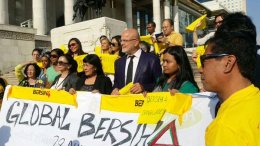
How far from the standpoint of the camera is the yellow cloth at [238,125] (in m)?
1.09

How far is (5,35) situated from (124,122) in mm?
18824

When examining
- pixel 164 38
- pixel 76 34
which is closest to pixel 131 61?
pixel 164 38

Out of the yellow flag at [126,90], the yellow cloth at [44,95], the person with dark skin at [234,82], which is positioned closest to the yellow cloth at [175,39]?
the yellow flag at [126,90]

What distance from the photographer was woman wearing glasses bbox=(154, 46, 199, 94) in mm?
3730

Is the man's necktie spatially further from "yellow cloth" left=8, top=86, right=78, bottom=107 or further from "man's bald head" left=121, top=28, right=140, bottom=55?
"yellow cloth" left=8, top=86, right=78, bottom=107

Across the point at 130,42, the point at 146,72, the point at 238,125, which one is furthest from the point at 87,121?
the point at 238,125

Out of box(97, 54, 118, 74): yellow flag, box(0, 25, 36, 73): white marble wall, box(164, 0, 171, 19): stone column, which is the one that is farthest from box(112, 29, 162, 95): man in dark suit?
box(164, 0, 171, 19): stone column

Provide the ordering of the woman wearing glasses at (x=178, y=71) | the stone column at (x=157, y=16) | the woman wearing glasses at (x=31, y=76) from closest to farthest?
the woman wearing glasses at (x=178, y=71)
the woman wearing glasses at (x=31, y=76)
the stone column at (x=157, y=16)

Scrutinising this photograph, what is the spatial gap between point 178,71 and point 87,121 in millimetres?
1211

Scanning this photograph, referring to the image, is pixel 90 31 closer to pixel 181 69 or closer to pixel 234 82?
pixel 181 69

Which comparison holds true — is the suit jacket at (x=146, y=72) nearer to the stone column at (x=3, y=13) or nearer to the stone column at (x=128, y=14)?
the stone column at (x=3, y=13)

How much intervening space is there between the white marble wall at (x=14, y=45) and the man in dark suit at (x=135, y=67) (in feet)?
55.2

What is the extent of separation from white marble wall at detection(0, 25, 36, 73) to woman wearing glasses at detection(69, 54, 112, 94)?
53.6 ft

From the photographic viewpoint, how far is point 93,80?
16.2 feet
